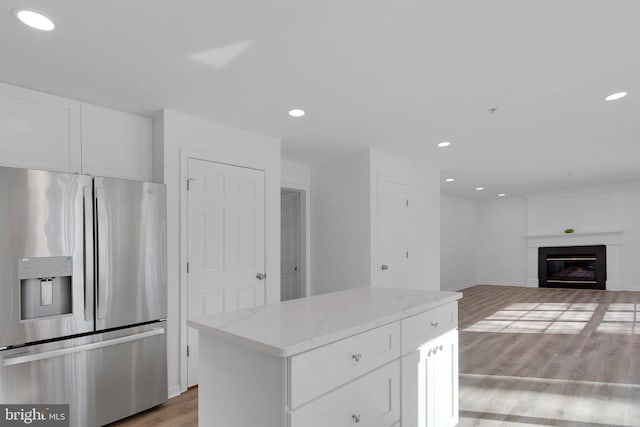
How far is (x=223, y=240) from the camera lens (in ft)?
11.5

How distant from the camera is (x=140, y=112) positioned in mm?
3174

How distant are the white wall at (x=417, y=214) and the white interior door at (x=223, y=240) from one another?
5.00 feet

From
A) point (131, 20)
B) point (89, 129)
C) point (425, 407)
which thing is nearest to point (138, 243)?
point (89, 129)

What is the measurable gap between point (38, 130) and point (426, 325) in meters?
3.08

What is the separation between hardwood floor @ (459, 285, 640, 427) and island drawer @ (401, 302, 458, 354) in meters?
0.85

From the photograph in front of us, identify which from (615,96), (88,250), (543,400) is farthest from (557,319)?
(88,250)

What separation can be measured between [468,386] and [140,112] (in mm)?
3727

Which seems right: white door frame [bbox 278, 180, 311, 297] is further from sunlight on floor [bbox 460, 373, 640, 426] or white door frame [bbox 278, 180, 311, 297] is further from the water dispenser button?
the water dispenser button

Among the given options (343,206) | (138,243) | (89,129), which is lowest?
(138,243)

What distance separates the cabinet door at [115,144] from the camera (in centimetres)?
296

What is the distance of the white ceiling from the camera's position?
1830mm

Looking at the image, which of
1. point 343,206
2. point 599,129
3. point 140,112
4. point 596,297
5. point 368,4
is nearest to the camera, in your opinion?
point 368,4

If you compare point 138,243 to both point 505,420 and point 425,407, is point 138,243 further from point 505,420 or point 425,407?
point 505,420

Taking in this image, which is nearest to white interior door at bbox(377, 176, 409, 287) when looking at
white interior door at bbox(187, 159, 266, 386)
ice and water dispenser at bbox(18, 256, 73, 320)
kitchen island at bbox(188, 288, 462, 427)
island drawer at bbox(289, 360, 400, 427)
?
white interior door at bbox(187, 159, 266, 386)
